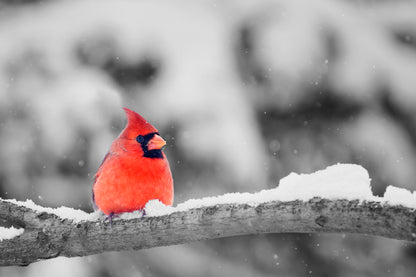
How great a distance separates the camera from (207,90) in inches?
172

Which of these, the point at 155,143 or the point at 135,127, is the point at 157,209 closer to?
the point at 155,143

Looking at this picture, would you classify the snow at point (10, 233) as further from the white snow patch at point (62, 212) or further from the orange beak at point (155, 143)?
the orange beak at point (155, 143)

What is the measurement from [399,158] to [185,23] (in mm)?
2256

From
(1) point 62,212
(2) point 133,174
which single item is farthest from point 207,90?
(1) point 62,212

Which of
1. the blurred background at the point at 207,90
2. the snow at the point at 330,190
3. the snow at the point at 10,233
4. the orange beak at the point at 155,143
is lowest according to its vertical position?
the snow at the point at 10,233

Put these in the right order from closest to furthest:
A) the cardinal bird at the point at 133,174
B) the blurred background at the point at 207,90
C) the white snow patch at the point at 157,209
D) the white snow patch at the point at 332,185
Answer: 1. the white snow patch at the point at 332,185
2. the white snow patch at the point at 157,209
3. the cardinal bird at the point at 133,174
4. the blurred background at the point at 207,90

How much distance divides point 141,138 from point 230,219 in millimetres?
1059

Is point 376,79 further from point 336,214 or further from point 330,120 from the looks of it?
point 336,214

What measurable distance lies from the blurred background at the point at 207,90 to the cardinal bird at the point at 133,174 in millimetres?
1430

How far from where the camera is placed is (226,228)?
2154mm

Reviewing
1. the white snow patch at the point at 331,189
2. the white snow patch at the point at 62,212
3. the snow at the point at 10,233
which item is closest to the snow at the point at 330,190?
the white snow patch at the point at 331,189

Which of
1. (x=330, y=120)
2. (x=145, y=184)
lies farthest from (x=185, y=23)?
(x=145, y=184)

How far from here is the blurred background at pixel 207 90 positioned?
433 centimetres

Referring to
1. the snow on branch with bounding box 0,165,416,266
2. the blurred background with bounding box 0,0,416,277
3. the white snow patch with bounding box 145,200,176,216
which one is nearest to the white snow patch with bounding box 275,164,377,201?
the snow on branch with bounding box 0,165,416,266
